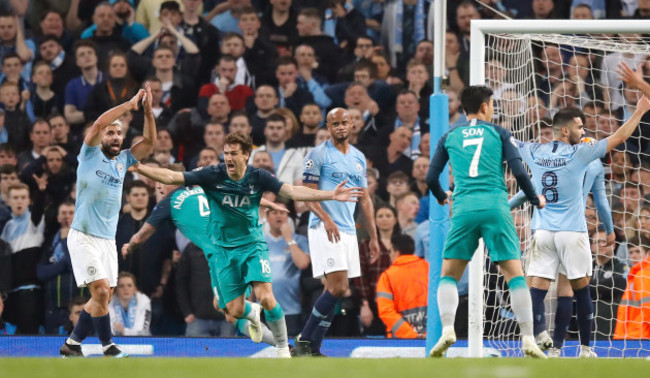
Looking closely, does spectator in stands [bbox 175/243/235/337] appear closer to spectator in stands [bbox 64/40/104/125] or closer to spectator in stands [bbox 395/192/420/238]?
spectator in stands [bbox 395/192/420/238]

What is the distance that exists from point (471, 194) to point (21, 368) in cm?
345

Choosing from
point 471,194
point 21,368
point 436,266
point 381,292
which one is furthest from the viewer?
point 381,292

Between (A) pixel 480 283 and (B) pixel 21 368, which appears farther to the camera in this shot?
(A) pixel 480 283

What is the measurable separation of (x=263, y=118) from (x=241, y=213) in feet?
13.4

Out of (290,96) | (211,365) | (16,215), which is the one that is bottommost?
(211,365)

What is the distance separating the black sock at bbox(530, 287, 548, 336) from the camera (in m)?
9.27

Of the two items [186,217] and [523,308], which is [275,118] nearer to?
[186,217]

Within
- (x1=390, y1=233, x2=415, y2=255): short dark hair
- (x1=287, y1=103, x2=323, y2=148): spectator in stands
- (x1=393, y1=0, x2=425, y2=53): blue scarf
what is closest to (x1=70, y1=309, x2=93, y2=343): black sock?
(x1=390, y1=233, x2=415, y2=255): short dark hair

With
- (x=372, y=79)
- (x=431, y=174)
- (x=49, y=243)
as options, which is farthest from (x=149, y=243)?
(x=431, y=174)

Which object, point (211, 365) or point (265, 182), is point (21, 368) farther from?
point (265, 182)

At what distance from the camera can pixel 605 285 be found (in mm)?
11086

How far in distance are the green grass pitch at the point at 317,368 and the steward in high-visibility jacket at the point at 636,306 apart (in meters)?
3.91

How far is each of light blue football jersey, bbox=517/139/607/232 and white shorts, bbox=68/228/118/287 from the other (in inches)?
155

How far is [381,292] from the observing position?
10773mm
